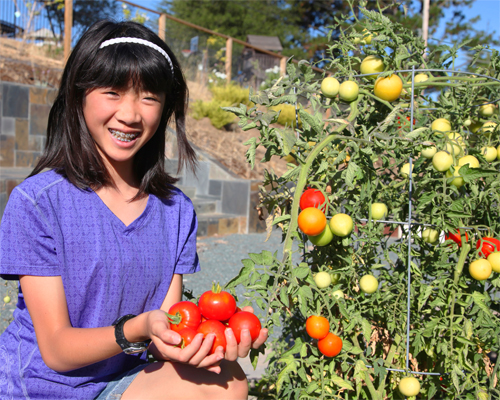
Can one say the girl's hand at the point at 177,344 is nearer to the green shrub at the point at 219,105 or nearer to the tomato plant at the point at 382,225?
the tomato plant at the point at 382,225

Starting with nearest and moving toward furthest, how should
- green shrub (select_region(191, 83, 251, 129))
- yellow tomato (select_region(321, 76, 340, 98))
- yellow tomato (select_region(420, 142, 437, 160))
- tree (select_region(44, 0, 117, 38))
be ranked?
yellow tomato (select_region(321, 76, 340, 98)) < yellow tomato (select_region(420, 142, 437, 160)) < green shrub (select_region(191, 83, 251, 129)) < tree (select_region(44, 0, 117, 38))

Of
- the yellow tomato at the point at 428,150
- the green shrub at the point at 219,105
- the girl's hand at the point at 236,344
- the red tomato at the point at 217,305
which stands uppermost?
the green shrub at the point at 219,105

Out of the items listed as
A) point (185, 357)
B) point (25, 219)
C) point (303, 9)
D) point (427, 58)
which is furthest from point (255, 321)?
point (303, 9)

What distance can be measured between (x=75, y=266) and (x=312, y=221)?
0.73 metres

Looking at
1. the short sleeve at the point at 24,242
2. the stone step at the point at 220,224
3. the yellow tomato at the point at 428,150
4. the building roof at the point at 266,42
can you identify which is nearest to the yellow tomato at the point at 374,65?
the yellow tomato at the point at 428,150

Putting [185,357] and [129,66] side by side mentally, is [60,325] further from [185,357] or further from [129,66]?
[129,66]

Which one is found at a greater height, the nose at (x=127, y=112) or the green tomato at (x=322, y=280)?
the nose at (x=127, y=112)

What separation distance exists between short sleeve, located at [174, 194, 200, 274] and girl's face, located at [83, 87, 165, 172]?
361mm

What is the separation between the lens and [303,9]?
21547 mm

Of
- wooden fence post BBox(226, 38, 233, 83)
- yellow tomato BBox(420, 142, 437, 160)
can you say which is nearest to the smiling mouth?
yellow tomato BBox(420, 142, 437, 160)

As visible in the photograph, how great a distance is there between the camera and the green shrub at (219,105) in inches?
304

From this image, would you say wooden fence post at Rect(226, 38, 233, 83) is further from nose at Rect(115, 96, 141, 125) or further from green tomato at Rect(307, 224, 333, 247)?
green tomato at Rect(307, 224, 333, 247)

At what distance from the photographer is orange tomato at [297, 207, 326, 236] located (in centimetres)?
118

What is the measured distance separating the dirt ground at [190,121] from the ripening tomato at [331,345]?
445 centimetres
